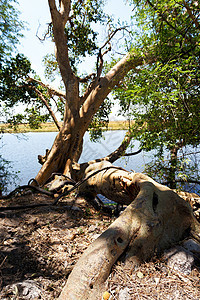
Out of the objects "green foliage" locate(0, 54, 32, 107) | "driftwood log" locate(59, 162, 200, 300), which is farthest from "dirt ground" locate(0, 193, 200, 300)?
"green foliage" locate(0, 54, 32, 107)

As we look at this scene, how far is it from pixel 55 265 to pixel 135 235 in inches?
35.0

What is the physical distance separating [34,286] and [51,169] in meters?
5.30

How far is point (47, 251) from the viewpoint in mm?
2139

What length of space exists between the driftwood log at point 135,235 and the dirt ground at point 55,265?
12 cm

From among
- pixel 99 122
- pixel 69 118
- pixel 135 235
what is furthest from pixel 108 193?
pixel 99 122

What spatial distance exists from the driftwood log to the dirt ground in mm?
115

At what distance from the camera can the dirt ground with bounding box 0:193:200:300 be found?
1.46 metres

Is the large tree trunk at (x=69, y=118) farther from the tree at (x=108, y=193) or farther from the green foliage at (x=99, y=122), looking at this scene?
the green foliage at (x=99, y=122)

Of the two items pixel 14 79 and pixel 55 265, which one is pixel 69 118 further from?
pixel 55 265

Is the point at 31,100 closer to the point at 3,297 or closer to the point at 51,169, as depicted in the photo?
the point at 51,169

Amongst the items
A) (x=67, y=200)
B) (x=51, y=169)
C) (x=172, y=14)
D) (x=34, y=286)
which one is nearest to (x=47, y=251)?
(x=34, y=286)

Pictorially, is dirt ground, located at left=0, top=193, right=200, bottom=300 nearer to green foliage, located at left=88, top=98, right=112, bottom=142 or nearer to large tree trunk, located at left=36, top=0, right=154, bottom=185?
large tree trunk, located at left=36, top=0, right=154, bottom=185

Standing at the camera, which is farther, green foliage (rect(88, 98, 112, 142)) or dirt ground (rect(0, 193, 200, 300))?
green foliage (rect(88, 98, 112, 142))

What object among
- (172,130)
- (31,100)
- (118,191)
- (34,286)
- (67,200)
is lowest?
(67,200)
